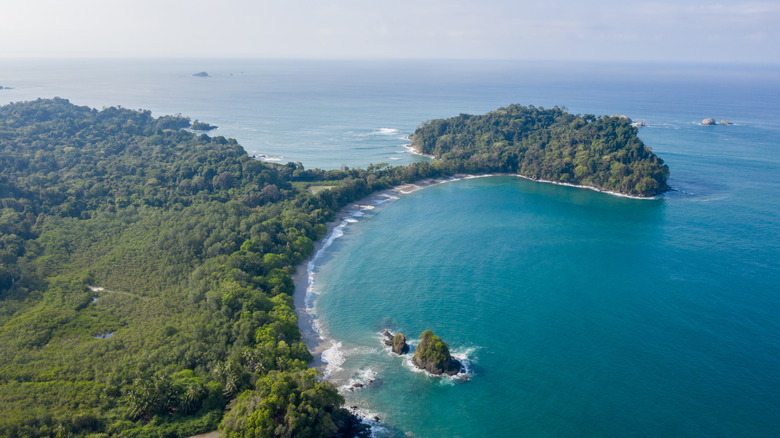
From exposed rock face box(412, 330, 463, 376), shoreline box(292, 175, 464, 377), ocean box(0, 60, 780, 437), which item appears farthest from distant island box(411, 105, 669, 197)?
exposed rock face box(412, 330, 463, 376)

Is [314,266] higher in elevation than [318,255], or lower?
lower

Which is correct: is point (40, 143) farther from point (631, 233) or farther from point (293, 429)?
point (631, 233)

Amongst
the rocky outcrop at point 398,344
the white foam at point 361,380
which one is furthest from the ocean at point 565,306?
the rocky outcrop at point 398,344

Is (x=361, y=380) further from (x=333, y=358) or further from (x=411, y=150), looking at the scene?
(x=411, y=150)

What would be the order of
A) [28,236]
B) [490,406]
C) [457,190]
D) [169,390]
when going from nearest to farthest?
[169,390]
[490,406]
[28,236]
[457,190]

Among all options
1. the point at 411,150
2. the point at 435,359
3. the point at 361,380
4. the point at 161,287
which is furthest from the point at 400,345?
the point at 411,150

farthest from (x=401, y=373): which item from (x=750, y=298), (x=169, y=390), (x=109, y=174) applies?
(x=109, y=174)
